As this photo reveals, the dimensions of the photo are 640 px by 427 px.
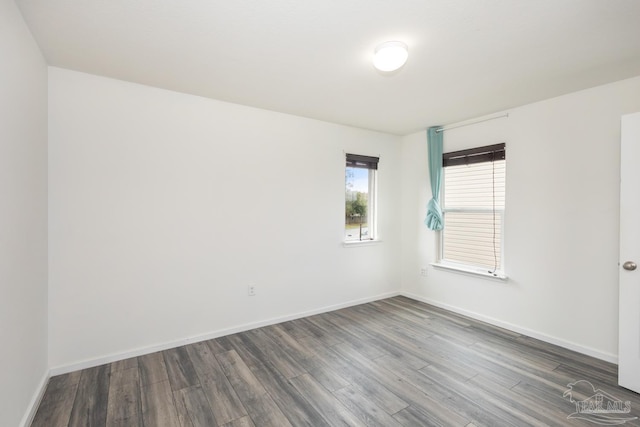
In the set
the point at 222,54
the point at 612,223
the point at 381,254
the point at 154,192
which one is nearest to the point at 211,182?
the point at 154,192

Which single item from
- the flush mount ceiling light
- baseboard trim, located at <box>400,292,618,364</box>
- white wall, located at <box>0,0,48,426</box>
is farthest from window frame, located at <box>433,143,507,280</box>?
white wall, located at <box>0,0,48,426</box>

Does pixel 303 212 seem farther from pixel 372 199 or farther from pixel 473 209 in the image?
pixel 473 209

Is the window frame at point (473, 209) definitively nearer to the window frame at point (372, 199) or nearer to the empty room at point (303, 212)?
the empty room at point (303, 212)

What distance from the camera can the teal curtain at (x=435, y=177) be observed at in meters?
3.95

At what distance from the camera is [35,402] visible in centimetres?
197

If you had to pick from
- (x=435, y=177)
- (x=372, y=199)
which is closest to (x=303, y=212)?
(x=372, y=199)

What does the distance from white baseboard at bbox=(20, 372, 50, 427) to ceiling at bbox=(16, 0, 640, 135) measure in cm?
239

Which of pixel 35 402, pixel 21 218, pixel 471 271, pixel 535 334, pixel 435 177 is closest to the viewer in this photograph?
pixel 21 218

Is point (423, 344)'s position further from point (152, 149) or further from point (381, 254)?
point (152, 149)

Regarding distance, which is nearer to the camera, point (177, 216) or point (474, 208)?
point (177, 216)

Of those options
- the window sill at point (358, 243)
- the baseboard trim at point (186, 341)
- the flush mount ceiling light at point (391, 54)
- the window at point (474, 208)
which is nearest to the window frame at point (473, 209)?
the window at point (474, 208)

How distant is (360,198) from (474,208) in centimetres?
146

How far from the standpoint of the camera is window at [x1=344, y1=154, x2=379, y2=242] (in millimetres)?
4102

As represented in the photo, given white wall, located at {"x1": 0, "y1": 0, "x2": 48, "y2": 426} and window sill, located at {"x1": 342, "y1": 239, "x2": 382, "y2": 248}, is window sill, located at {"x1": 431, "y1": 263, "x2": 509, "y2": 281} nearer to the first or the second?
window sill, located at {"x1": 342, "y1": 239, "x2": 382, "y2": 248}
